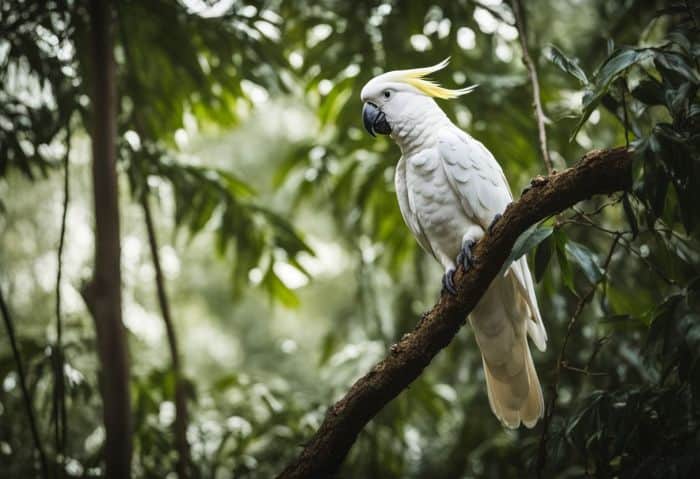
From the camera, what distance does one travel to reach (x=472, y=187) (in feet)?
6.04

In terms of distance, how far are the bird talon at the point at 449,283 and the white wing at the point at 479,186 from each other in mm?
166

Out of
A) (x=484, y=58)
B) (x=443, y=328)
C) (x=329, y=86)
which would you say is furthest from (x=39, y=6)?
(x=484, y=58)

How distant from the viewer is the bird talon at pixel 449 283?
5.42 ft

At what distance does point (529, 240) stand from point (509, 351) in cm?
77

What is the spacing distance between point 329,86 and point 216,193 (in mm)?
752

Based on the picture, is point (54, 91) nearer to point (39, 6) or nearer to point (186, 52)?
point (39, 6)

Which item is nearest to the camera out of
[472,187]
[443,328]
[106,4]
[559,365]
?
[559,365]

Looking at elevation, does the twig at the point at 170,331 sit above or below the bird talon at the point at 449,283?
below

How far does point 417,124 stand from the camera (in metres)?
1.98

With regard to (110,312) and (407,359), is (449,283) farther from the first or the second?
(110,312)

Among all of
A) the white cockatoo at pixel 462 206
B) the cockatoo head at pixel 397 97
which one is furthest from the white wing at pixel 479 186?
the cockatoo head at pixel 397 97

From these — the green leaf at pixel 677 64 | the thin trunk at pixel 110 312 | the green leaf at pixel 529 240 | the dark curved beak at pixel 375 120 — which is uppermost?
the green leaf at pixel 677 64

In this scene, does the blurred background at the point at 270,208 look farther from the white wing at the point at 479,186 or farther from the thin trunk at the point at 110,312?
the white wing at the point at 479,186

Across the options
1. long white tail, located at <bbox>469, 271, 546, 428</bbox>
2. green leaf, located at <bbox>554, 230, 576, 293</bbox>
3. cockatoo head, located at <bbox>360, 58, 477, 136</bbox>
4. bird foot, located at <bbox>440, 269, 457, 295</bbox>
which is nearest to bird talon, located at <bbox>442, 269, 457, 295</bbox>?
bird foot, located at <bbox>440, 269, 457, 295</bbox>
